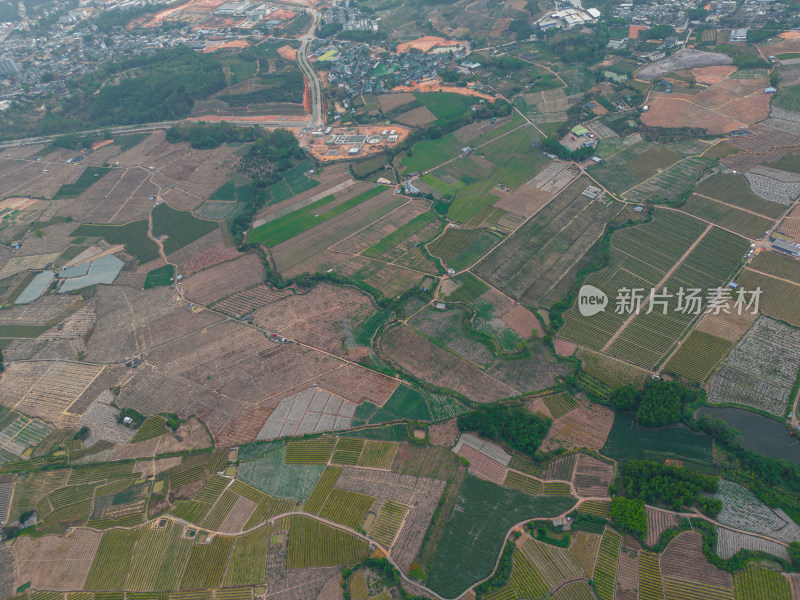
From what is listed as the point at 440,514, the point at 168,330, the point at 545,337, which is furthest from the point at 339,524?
the point at 168,330

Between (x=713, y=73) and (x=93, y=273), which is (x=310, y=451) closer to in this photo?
(x=93, y=273)

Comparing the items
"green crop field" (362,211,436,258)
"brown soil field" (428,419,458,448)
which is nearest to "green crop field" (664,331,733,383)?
"brown soil field" (428,419,458,448)

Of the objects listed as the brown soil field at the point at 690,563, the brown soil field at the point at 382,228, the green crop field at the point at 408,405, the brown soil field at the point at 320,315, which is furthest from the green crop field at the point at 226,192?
the brown soil field at the point at 690,563

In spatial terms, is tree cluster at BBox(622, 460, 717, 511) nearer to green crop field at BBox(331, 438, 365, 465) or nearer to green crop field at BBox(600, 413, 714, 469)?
green crop field at BBox(600, 413, 714, 469)

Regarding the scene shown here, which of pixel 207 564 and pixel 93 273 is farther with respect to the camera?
pixel 93 273

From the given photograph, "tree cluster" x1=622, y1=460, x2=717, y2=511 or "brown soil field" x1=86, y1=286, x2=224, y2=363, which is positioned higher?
"brown soil field" x1=86, y1=286, x2=224, y2=363

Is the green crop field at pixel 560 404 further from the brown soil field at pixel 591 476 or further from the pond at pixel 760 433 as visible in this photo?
the pond at pixel 760 433

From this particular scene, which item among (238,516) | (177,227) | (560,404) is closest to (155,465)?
(238,516)

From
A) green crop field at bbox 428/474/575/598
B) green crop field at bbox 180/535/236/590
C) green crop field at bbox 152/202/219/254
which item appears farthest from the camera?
green crop field at bbox 152/202/219/254
